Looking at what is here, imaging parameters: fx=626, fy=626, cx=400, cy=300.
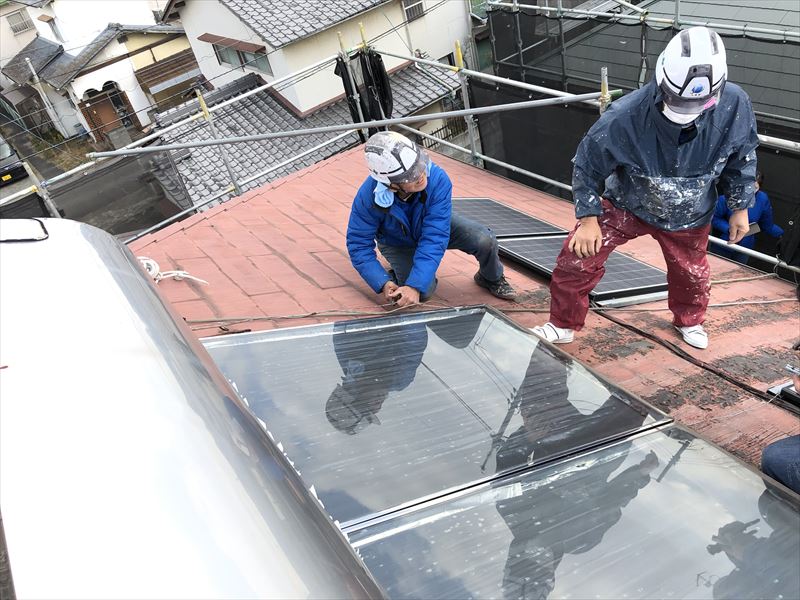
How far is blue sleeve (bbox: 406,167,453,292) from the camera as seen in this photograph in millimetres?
3486

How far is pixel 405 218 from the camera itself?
3.58 meters

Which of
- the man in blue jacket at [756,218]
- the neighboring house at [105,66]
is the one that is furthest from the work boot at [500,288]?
the neighboring house at [105,66]

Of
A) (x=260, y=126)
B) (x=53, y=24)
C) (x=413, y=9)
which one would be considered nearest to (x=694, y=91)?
(x=260, y=126)

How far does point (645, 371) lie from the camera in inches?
124

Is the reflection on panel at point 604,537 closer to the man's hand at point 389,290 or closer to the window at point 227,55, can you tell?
the man's hand at point 389,290

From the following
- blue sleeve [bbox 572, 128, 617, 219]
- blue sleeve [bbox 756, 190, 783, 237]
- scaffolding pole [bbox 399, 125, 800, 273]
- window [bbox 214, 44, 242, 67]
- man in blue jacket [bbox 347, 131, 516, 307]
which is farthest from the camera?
window [bbox 214, 44, 242, 67]

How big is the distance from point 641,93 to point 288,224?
10.8 ft

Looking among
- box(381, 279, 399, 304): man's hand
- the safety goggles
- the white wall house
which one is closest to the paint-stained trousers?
the safety goggles

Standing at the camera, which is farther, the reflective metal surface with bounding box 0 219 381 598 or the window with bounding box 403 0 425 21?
the window with bounding box 403 0 425 21

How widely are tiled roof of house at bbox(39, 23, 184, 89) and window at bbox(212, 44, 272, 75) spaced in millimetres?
8066

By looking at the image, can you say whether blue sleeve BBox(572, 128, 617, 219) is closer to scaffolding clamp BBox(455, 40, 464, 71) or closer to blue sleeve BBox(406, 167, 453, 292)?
blue sleeve BBox(406, 167, 453, 292)

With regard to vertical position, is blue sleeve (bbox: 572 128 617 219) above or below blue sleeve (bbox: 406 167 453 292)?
above

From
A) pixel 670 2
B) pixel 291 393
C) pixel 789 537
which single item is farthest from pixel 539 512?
pixel 670 2

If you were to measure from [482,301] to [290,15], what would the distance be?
15.7 m
